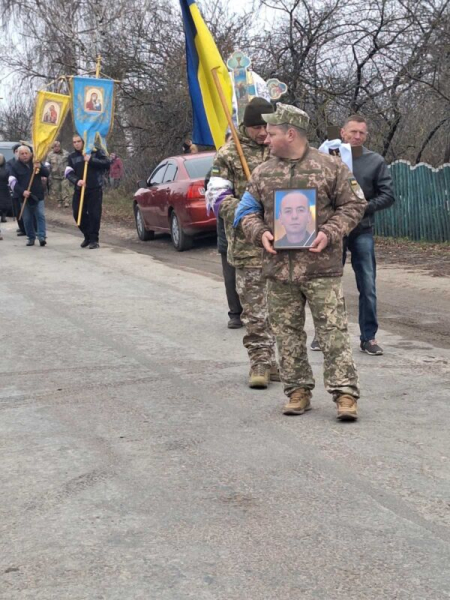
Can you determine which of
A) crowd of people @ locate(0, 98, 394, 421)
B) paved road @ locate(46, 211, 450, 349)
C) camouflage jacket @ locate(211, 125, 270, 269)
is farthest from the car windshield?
crowd of people @ locate(0, 98, 394, 421)

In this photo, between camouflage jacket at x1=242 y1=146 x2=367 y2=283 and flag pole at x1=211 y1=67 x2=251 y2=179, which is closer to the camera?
camouflage jacket at x1=242 y1=146 x2=367 y2=283

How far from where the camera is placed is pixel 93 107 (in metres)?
19.9

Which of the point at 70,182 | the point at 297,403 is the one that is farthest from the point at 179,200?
the point at 297,403

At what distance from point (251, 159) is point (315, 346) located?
183 centimetres

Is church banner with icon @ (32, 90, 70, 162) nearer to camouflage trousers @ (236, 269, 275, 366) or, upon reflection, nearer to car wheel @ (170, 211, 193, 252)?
car wheel @ (170, 211, 193, 252)

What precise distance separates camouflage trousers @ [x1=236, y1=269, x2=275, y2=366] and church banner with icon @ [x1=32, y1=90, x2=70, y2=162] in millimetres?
12973

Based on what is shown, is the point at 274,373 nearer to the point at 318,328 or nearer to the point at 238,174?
the point at 318,328

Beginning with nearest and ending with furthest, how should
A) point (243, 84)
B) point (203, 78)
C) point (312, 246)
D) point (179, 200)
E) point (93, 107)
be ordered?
point (312, 246), point (203, 78), point (243, 84), point (179, 200), point (93, 107)

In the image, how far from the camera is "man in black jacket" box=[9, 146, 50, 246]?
1847 centimetres

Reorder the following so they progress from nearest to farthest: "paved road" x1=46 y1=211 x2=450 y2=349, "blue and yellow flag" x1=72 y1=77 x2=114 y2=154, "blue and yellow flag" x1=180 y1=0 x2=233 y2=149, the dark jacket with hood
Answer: "blue and yellow flag" x1=180 y1=0 x2=233 y2=149, "paved road" x1=46 y1=211 x2=450 y2=349, the dark jacket with hood, "blue and yellow flag" x1=72 y1=77 x2=114 y2=154

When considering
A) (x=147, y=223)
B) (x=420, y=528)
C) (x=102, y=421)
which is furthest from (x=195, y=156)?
(x=420, y=528)

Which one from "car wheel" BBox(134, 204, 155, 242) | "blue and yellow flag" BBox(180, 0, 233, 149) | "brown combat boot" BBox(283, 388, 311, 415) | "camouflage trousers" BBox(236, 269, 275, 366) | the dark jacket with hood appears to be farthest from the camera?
"car wheel" BBox(134, 204, 155, 242)

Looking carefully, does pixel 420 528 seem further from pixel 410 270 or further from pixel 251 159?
pixel 410 270

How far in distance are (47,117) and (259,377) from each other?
14.1 m
